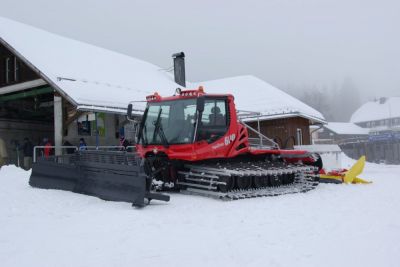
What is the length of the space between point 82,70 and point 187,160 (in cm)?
1007

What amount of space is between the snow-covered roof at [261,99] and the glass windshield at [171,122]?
12553mm

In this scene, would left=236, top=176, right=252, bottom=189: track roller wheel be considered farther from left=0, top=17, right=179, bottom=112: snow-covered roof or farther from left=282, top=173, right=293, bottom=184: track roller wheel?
left=0, top=17, right=179, bottom=112: snow-covered roof

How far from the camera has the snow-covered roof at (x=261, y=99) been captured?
22.6 metres

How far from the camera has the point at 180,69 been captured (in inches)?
960

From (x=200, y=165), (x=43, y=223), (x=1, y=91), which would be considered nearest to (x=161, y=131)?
(x=200, y=165)

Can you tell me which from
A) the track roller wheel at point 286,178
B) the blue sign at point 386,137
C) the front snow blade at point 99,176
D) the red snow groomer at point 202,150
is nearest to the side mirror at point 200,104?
the red snow groomer at point 202,150

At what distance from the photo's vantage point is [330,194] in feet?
30.9

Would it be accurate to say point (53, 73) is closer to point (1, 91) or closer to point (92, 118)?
point (92, 118)

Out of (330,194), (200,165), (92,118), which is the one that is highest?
(92,118)

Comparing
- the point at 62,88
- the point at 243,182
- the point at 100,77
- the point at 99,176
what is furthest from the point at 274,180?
the point at 100,77

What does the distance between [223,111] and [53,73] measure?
853 cm

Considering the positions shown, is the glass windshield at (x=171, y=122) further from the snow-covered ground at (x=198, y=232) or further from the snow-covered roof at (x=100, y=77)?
the snow-covered roof at (x=100, y=77)

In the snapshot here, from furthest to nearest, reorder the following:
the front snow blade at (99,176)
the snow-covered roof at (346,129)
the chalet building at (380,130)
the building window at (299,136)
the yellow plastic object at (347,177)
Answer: the snow-covered roof at (346,129) < the chalet building at (380,130) < the building window at (299,136) < the yellow plastic object at (347,177) < the front snow blade at (99,176)

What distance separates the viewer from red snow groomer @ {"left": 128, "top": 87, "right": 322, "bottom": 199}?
879cm
